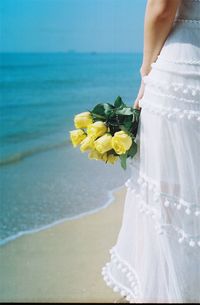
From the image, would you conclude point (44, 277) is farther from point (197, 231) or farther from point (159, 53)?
point (159, 53)

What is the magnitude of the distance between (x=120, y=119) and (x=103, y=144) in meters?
0.13

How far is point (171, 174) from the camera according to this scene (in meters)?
1.76

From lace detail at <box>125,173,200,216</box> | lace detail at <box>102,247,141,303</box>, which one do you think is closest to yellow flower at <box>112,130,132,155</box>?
lace detail at <box>125,173,200,216</box>

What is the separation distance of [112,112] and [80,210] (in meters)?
2.04

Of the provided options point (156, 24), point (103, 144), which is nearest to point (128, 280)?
point (103, 144)

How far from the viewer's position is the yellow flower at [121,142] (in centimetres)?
180

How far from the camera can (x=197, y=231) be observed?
1.77 m

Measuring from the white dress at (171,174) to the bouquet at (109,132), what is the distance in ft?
0.15

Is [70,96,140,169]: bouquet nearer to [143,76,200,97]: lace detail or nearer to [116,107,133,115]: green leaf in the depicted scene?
[116,107,133,115]: green leaf

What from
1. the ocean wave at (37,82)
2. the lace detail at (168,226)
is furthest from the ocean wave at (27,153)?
the ocean wave at (37,82)

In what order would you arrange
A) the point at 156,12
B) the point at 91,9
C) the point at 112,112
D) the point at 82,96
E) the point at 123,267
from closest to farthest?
the point at 156,12, the point at 112,112, the point at 123,267, the point at 82,96, the point at 91,9

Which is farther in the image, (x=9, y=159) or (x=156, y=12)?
(x=9, y=159)

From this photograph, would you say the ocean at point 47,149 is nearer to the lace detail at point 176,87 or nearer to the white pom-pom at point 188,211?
the white pom-pom at point 188,211

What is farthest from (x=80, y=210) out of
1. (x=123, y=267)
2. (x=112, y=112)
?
(x=112, y=112)
